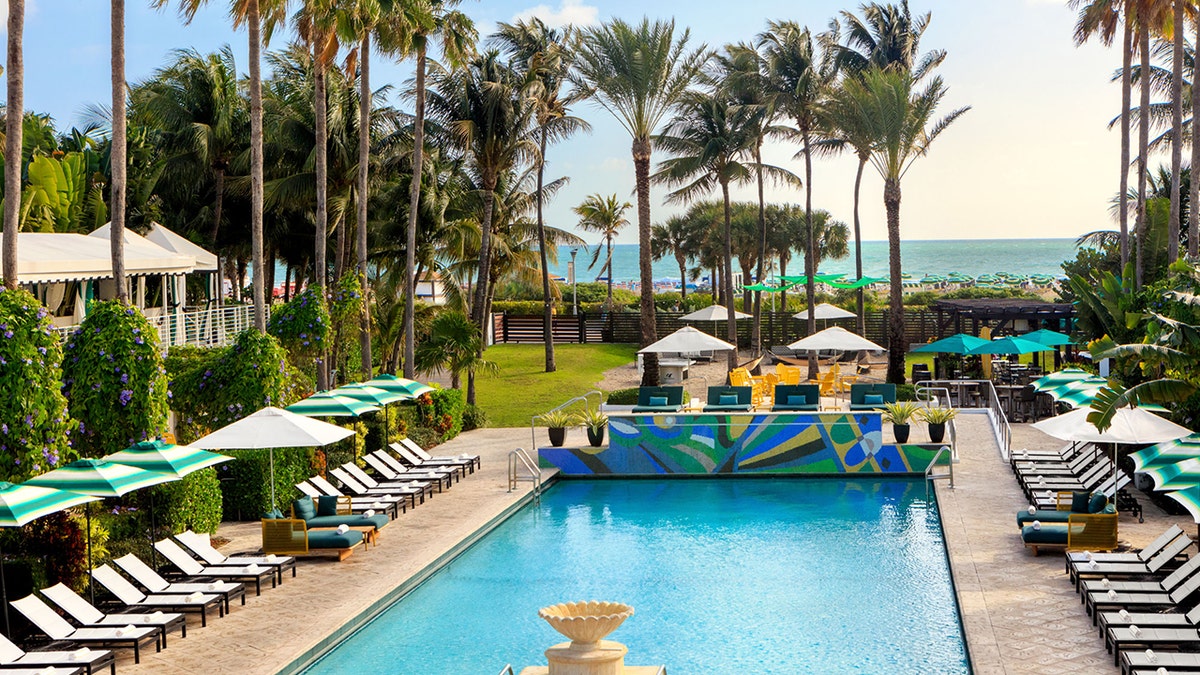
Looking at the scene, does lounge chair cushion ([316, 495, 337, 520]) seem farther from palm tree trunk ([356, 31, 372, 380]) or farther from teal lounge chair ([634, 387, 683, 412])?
teal lounge chair ([634, 387, 683, 412])

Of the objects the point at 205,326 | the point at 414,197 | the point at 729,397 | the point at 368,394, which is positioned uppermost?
the point at 414,197

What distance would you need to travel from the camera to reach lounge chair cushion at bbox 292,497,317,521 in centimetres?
1731

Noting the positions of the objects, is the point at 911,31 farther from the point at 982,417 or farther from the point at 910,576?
the point at 910,576

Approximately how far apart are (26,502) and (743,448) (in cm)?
1509

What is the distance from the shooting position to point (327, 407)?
19375mm

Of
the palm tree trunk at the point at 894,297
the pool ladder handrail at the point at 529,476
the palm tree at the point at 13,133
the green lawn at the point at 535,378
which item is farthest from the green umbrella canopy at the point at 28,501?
the palm tree trunk at the point at 894,297

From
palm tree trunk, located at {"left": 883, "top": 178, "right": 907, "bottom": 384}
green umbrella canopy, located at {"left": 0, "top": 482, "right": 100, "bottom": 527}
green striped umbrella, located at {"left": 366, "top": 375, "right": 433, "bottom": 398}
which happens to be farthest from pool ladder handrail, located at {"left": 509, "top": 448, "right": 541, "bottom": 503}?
palm tree trunk, located at {"left": 883, "top": 178, "right": 907, "bottom": 384}

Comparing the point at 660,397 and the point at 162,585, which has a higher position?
the point at 660,397

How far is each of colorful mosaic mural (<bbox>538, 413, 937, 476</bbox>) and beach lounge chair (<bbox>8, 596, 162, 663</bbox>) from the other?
12864 millimetres

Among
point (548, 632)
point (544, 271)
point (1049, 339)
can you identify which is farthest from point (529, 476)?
point (544, 271)

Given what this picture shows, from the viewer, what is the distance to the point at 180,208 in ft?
138

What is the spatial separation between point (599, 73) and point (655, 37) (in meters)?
1.86

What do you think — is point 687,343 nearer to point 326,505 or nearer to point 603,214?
point 326,505

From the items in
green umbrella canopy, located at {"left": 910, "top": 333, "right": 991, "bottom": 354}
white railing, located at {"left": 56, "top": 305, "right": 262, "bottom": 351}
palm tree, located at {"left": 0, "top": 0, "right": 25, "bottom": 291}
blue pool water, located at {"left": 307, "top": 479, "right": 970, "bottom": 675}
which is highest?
palm tree, located at {"left": 0, "top": 0, "right": 25, "bottom": 291}
